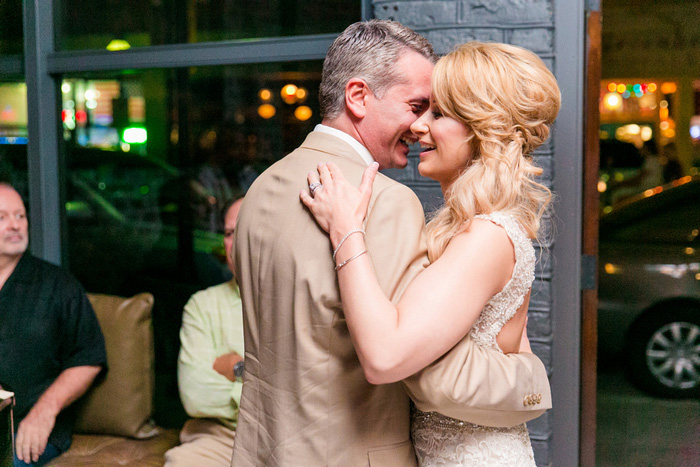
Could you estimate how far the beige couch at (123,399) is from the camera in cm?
→ 286

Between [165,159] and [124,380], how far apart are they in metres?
1.33

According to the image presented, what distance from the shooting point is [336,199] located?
4.47 ft

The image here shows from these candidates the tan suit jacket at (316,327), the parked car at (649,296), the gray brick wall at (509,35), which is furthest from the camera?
the parked car at (649,296)

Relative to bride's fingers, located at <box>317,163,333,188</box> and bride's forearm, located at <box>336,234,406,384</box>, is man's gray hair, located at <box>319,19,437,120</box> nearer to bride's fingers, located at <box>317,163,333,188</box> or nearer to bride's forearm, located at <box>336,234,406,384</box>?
bride's fingers, located at <box>317,163,333,188</box>

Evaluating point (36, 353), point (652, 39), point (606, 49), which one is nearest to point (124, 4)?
point (36, 353)

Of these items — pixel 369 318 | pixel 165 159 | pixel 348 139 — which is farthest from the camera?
pixel 165 159

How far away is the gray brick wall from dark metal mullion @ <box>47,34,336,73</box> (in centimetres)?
40

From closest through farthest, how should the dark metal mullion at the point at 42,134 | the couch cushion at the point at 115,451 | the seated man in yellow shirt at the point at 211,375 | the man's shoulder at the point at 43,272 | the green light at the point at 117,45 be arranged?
the seated man in yellow shirt at the point at 211,375, the couch cushion at the point at 115,451, the man's shoulder at the point at 43,272, the green light at the point at 117,45, the dark metal mullion at the point at 42,134

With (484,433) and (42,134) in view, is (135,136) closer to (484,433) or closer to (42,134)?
(42,134)

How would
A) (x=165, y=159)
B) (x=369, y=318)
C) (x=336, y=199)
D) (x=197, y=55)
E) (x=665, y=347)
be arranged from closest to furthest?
(x=369, y=318) < (x=336, y=199) < (x=197, y=55) < (x=165, y=159) < (x=665, y=347)

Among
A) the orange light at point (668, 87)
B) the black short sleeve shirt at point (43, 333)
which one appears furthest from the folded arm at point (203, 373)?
the orange light at point (668, 87)

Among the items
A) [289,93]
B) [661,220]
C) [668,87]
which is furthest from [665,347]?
[289,93]

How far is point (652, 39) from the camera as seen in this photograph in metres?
3.84

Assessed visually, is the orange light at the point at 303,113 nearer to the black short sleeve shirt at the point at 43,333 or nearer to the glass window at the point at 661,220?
the black short sleeve shirt at the point at 43,333
